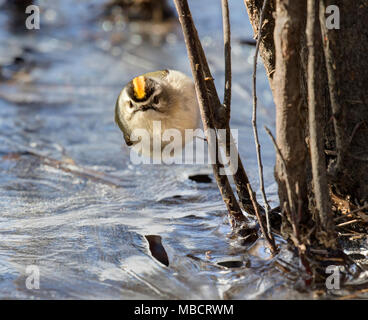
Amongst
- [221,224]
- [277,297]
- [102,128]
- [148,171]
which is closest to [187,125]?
[221,224]

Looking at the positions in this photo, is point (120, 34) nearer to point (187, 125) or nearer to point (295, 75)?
point (187, 125)

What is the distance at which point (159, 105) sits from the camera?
125 inches

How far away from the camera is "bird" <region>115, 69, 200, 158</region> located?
3162 millimetres

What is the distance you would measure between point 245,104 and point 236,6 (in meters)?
3.15

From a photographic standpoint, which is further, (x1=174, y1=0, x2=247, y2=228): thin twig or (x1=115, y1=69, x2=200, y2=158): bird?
(x1=115, y1=69, x2=200, y2=158): bird

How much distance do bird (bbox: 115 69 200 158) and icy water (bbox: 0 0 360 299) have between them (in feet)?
1.46

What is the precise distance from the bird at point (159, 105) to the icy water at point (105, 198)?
1.46 ft

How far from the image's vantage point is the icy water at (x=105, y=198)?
254cm

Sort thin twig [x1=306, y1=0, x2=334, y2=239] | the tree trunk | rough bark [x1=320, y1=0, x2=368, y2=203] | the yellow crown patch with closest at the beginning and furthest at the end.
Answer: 1. thin twig [x1=306, y1=0, x2=334, y2=239]
2. the tree trunk
3. rough bark [x1=320, y1=0, x2=368, y2=203]
4. the yellow crown patch

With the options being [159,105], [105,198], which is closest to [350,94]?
[159,105]

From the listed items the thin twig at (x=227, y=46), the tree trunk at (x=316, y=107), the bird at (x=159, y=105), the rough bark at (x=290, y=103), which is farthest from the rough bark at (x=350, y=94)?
the bird at (x=159, y=105)

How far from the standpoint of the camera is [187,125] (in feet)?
10.7

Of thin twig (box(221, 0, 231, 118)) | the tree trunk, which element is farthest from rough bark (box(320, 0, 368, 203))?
thin twig (box(221, 0, 231, 118))

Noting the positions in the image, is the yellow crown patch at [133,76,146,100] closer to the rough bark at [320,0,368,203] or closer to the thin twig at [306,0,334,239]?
the rough bark at [320,0,368,203]
